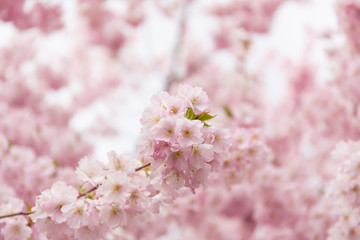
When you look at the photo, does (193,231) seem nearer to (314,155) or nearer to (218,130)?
(314,155)

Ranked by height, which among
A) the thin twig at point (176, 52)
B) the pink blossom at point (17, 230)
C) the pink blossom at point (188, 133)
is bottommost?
the pink blossom at point (17, 230)

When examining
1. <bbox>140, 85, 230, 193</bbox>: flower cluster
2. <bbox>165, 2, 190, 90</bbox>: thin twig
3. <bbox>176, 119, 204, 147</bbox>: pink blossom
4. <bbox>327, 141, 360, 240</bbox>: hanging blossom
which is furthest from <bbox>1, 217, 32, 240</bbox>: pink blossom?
<bbox>165, 2, 190, 90</bbox>: thin twig

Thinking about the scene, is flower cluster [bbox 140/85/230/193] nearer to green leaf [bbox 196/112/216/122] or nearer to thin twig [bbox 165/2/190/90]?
green leaf [bbox 196/112/216/122]

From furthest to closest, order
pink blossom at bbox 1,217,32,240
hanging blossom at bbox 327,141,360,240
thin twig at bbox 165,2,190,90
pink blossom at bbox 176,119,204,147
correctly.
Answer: thin twig at bbox 165,2,190,90
hanging blossom at bbox 327,141,360,240
pink blossom at bbox 1,217,32,240
pink blossom at bbox 176,119,204,147

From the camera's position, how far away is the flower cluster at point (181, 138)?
1031 millimetres

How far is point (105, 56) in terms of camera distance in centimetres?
524

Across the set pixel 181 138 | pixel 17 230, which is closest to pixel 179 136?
pixel 181 138

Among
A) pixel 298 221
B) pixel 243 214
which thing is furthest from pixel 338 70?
pixel 243 214

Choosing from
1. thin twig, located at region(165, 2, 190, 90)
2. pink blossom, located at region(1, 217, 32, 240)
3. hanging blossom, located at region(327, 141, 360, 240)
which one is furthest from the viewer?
thin twig, located at region(165, 2, 190, 90)

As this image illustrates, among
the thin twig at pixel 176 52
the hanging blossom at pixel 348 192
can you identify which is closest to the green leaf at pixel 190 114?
the hanging blossom at pixel 348 192

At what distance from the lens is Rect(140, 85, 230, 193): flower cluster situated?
1031 millimetres

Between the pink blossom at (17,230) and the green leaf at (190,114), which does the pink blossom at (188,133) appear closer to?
the green leaf at (190,114)

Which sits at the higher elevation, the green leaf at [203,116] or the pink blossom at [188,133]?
the green leaf at [203,116]

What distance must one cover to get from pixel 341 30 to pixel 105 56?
138 inches
